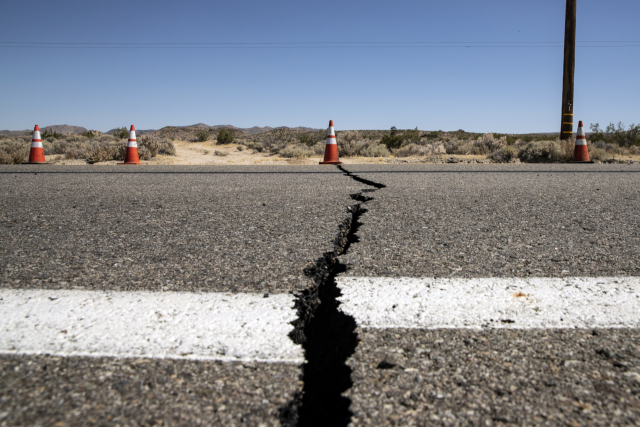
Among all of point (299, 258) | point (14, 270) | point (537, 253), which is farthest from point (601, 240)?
point (14, 270)

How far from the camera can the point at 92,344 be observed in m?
1.28

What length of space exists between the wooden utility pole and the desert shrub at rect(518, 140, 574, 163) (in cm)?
52

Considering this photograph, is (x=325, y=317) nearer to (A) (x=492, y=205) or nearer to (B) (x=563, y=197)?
(A) (x=492, y=205)

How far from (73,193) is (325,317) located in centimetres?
373

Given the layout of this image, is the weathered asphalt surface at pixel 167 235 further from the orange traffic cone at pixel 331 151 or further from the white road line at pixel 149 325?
the orange traffic cone at pixel 331 151

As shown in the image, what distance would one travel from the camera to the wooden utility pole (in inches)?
515

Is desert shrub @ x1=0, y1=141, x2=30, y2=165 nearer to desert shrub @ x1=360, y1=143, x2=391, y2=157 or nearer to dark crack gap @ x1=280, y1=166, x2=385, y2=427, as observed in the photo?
desert shrub @ x1=360, y1=143, x2=391, y2=157

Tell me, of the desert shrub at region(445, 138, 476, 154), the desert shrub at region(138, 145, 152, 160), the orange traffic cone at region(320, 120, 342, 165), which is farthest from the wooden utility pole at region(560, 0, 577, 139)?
the desert shrub at region(138, 145, 152, 160)

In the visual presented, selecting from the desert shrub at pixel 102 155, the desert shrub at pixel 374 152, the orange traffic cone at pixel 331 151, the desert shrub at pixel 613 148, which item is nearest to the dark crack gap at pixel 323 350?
the orange traffic cone at pixel 331 151

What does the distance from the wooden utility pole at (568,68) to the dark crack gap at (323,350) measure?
1318 cm

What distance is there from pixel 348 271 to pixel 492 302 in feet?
1.98

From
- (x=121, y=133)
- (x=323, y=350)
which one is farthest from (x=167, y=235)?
(x=121, y=133)

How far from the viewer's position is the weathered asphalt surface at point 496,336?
Answer: 1024mm

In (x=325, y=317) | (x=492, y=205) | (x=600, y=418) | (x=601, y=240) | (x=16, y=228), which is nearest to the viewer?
(x=600, y=418)
